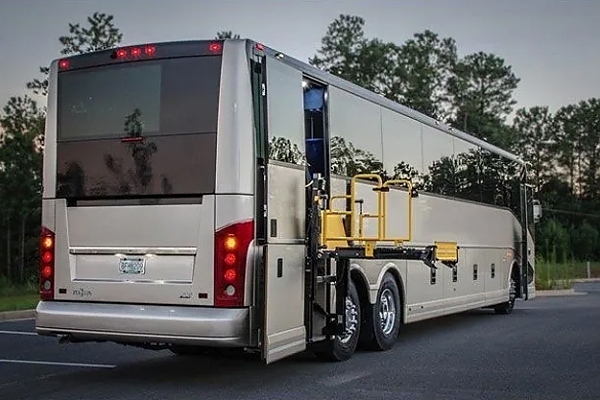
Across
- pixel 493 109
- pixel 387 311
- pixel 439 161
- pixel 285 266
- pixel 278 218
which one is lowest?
pixel 387 311

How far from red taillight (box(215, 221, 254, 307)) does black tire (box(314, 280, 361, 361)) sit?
7.64 feet

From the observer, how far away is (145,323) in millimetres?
8539

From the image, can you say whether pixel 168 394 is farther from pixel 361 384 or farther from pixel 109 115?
pixel 109 115

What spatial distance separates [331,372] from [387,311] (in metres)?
2.37

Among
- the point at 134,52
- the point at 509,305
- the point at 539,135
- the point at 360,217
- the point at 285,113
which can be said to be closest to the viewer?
the point at 134,52

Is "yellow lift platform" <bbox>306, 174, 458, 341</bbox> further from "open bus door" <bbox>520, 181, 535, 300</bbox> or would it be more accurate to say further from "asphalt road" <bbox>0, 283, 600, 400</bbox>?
"open bus door" <bbox>520, 181, 535, 300</bbox>

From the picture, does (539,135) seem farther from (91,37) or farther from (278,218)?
(278,218)

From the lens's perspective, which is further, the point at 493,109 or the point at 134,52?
the point at 493,109

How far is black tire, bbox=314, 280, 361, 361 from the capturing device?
10.6 meters

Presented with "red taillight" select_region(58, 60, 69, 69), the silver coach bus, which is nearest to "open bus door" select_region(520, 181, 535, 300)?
the silver coach bus

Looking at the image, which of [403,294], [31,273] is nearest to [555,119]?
[31,273]

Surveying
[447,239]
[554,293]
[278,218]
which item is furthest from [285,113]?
[554,293]

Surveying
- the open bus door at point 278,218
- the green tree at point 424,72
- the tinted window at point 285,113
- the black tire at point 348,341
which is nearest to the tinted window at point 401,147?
the black tire at point 348,341

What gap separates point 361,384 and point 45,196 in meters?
3.89
